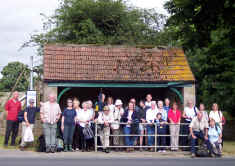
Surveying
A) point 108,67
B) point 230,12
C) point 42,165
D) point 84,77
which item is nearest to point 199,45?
point 230,12

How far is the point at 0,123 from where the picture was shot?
20688mm

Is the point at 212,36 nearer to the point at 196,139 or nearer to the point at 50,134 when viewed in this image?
the point at 196,139

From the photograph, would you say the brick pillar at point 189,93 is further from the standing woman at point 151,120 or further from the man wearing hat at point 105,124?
the man wearing hat at point 105,124

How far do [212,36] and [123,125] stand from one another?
7597 millimetres

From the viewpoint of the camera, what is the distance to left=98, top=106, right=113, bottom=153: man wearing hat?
14.8 meters

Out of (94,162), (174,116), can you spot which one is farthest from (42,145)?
(174,116)

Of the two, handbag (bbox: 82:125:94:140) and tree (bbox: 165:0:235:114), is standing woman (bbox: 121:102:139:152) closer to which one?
handbag (bbox: 82:125:94:140)

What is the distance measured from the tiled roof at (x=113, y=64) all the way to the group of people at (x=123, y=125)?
237 cm

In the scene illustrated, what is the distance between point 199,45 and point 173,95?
3.38 meters

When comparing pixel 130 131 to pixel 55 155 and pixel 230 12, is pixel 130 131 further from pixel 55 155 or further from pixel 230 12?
pixel 230 12

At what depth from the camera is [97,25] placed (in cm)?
3092

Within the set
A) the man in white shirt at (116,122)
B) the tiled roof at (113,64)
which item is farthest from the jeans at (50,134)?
the tiled roof at (113,64)

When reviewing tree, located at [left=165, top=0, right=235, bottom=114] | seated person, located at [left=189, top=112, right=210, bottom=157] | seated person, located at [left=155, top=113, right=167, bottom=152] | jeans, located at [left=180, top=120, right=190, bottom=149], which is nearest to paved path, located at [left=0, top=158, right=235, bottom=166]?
seated person, located at [left=189, top=112, right=210, bottom=157]

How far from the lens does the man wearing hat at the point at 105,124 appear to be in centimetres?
1478
